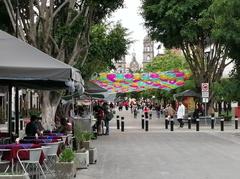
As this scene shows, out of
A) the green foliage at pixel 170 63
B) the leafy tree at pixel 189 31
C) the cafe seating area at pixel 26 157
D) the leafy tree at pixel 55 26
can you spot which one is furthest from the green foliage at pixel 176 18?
the green foliage at pixel 170 63

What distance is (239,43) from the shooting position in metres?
33.5

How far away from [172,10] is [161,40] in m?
4.14

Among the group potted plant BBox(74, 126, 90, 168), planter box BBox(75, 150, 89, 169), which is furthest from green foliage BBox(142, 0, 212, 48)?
planter box BBox(75, 150, 89, 169)

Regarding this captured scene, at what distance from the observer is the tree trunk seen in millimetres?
27291

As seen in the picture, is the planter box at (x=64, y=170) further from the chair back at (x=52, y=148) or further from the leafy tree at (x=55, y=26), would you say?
the leafy tree at (x=55, y=26)

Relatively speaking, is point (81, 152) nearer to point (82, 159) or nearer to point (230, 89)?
point (82, 159)

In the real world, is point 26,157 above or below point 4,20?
below

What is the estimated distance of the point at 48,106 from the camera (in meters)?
27.6

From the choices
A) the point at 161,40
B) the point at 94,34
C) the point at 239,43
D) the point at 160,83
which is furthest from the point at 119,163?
the point at 160,83

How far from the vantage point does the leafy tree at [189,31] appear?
43.3m

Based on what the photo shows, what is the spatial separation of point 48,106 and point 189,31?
1834 cm

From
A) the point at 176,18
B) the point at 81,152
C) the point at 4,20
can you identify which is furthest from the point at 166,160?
the point at 176,18

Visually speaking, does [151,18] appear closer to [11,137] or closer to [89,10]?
[89,10]

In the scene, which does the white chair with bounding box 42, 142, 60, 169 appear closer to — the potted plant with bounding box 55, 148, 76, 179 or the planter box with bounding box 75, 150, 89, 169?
the potted plant with bounding box 55, 148, 76, 179
